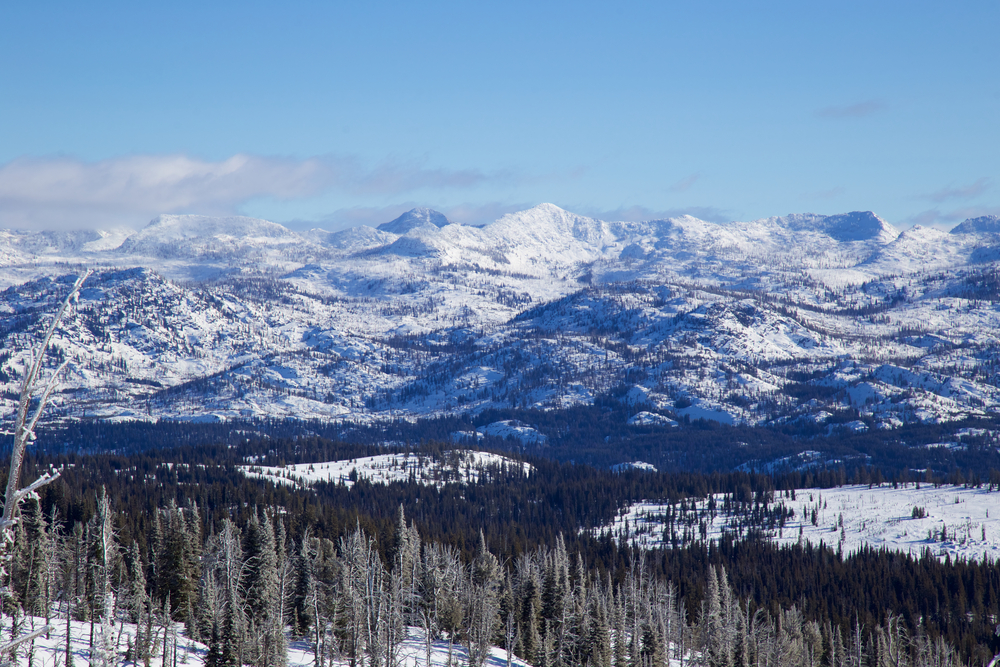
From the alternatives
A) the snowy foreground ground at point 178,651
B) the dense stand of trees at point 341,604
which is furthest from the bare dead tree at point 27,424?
the dense stand of trees at point 341,604

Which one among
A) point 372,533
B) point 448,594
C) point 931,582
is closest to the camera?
point 448,594

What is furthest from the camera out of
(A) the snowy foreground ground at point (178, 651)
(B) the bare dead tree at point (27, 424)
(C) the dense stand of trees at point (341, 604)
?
(C) the dense stand of trees at point (341, 604)

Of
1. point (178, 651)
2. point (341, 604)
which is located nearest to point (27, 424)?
point (178, 651)

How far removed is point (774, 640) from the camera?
141m

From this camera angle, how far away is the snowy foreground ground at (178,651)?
81.9 meters

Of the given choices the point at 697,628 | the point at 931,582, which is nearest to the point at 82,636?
the point at 697,628

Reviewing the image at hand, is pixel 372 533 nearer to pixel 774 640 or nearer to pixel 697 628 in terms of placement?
pixel 697 628

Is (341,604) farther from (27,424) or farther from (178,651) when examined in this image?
(27,424)

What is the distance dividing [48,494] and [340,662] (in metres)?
79.5

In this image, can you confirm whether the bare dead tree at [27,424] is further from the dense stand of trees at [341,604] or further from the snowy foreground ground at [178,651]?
the dense stand of trees at [341,604]

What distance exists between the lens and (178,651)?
95.7 meters

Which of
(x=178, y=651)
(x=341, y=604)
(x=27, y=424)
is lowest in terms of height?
(x=178, y=651)

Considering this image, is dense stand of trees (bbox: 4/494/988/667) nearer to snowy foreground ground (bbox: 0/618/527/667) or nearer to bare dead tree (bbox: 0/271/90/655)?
snowy foreground ground (bbox: 0/618/527/667)

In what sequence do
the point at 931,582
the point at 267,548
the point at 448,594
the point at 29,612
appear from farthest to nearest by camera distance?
1. the point at 931,582
2. the point at 448,594
3. the point at 267,548
4. the point at 29,612
